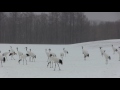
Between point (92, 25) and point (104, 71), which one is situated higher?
point (92, 25)

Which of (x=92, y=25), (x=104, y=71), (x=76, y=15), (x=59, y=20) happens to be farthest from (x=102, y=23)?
(x=104, y=71)

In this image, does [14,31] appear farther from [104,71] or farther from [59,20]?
[104,71]

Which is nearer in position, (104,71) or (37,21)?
(104,71)

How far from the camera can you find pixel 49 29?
7281cm

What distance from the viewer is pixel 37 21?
2955 inches

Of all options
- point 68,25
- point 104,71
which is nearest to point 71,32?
point 68,25

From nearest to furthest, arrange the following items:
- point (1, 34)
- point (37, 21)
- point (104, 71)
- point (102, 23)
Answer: point (104, 71) < point (1, 34) < point (37, 21) < point (102, 23)

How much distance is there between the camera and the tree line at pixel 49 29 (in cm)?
7125

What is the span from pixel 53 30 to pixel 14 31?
42.7ft

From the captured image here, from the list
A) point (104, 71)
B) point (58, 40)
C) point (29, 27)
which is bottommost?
point (104, 71)

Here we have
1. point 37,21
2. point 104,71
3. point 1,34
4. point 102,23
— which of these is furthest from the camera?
point 102,23

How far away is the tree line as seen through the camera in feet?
234

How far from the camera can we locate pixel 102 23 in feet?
264

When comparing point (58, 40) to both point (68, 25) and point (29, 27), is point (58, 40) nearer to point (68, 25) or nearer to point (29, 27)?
point (68, 25)
